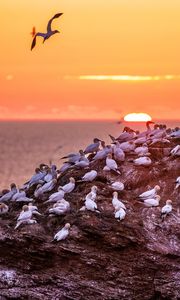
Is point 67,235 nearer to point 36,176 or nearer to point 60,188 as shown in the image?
point 60,188

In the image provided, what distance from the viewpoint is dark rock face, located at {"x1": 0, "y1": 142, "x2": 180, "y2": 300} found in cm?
1922

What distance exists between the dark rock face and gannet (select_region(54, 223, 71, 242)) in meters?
0.15

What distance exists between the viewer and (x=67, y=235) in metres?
19.6

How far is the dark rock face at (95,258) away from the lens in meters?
19.2

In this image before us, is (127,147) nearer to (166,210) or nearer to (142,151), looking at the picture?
(142,151)

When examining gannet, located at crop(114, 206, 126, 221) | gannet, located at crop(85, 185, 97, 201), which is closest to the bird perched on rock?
gannet, located at crop(85, 185, 97, 201)

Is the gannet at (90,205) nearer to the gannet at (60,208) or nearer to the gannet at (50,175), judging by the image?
the gannet at (60,208)

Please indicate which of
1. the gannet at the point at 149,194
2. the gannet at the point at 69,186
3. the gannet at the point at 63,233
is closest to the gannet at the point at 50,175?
the gannet at the point at 69,186

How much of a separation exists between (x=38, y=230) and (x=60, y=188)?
5.05ft

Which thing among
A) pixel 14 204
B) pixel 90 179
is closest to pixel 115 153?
pixel 90 179

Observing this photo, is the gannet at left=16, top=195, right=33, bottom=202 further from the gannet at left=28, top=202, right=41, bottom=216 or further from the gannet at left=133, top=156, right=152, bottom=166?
the gannet at left=133, top=156, right=152, bottom=166

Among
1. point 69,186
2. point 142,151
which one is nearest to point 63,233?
point 69,186

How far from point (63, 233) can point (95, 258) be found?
851 millimetres

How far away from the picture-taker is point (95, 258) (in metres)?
19.5
